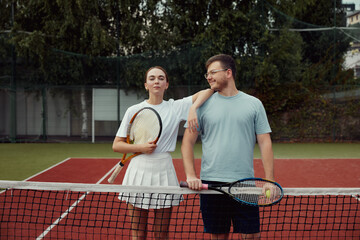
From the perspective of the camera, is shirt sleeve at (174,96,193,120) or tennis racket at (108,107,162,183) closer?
tennis racket at (108,107,162,183)

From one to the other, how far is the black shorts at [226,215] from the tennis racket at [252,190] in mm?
106

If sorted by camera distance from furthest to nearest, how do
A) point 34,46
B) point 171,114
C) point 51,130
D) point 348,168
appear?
point 51,130
point 34,46
point 348,168
point 171,114

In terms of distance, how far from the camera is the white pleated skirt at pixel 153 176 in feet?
8.55

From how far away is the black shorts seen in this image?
2.39 meters

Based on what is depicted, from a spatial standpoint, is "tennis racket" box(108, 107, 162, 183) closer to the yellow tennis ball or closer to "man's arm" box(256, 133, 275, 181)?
"man's arm" box(256, 133, 275, 181)

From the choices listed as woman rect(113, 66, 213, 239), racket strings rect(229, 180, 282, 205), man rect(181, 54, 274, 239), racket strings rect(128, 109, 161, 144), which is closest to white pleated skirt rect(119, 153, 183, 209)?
woman rect(113, 66, 213, 239)

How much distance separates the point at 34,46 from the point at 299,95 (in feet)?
36.0

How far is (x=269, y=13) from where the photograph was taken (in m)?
15.9

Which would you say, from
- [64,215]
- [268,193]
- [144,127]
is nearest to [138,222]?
[144,127]

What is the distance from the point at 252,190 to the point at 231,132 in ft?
1.29

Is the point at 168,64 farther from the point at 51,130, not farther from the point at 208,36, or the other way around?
the point at 51,130

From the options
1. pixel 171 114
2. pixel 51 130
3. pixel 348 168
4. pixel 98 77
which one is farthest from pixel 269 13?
pixel 171 114

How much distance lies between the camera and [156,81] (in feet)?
8.65

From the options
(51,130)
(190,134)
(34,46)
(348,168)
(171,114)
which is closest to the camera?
(190,134)
